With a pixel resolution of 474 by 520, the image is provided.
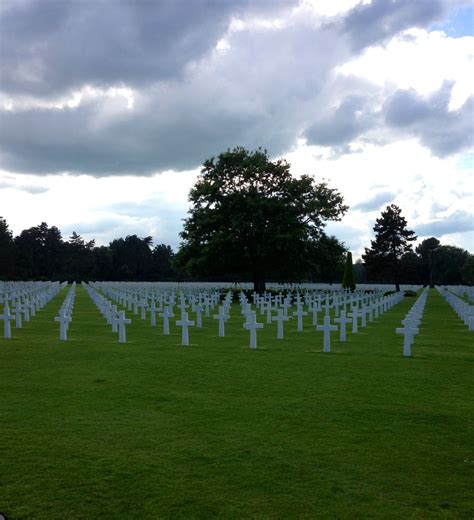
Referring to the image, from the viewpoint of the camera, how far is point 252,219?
118ft

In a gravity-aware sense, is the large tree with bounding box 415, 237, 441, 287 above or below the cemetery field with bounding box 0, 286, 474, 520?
above

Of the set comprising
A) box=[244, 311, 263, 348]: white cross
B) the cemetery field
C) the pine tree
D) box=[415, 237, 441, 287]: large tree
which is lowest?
the cemetery field

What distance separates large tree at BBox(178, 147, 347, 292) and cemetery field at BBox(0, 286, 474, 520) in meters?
24.6

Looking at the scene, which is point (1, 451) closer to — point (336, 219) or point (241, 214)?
point (241, 214)

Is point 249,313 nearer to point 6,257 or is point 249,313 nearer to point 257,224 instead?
point 257,224

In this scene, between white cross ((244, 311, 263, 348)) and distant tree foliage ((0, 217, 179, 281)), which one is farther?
distant tree foliage ((0, 217, 179, 281))

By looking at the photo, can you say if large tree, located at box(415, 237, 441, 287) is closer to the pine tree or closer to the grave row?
the pine tree

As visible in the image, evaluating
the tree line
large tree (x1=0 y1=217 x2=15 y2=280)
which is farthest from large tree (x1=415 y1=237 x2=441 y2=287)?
large tree (x1=0 y1=217 x2=15 y2=280)

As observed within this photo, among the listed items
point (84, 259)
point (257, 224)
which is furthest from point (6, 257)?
point (257, 224)

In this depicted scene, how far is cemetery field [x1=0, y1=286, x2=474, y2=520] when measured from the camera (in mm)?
4387

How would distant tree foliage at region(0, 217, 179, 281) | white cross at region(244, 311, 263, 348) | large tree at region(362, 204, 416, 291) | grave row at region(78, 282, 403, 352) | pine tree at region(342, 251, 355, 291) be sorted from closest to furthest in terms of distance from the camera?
white cross at region(244, 311, 263, 348), grave row at region(78, 282, 403, 352), pine tree at region(342, 251, 355, 291), large tree at region(362, 204, 416, 291), distant tree foliage at region(0, 217, 179, 281)

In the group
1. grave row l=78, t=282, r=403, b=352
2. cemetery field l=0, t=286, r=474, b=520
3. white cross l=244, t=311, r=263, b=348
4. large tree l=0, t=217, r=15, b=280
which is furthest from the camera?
large tree l=0, t=217, r=15, b=280

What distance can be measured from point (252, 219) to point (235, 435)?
3038 cm

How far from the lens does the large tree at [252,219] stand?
36.0m
